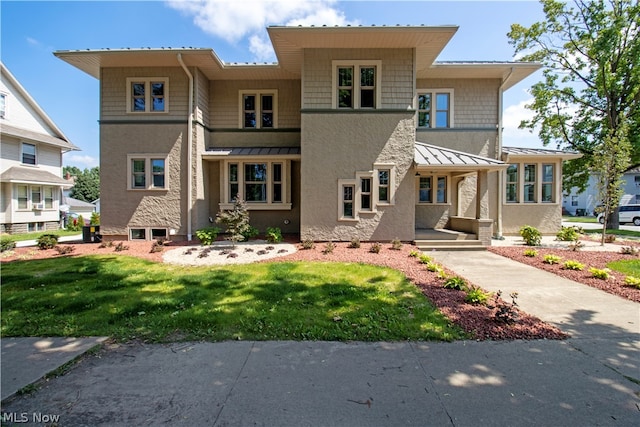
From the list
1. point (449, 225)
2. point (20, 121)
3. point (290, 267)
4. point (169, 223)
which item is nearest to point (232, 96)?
point (169, 223)

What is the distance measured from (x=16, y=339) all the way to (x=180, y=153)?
941cm

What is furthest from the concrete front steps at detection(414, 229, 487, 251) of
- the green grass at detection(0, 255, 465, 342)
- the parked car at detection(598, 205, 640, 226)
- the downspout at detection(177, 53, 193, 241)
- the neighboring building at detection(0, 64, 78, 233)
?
the neighboring building at detection(0, 64, 78, 233)

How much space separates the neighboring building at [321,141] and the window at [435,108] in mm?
46

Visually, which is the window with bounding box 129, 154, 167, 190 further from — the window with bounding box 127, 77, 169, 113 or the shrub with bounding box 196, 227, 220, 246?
the shrub with bounding box 196, 227, 220, 246

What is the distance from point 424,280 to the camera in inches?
252

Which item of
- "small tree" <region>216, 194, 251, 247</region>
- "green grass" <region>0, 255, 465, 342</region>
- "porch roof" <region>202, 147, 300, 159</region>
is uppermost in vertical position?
"porch roof" <region>202, 147, 300, 159</region>

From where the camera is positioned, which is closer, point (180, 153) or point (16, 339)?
point (16, 339)

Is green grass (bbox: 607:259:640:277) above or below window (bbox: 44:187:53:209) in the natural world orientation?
below

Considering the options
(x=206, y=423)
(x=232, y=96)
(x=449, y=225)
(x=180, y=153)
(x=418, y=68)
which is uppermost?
(x=418, y=68)

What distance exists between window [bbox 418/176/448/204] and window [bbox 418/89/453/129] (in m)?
2.43

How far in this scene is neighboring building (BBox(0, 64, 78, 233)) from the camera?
18.2m

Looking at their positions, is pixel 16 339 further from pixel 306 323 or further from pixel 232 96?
pixel 232 96

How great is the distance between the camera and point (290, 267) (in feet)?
24.7

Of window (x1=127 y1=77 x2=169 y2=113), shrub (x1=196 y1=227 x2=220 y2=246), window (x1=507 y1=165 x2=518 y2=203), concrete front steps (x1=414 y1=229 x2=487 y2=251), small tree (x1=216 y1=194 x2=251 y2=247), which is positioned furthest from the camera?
window (x1=507 y1=165 x2=518 y2=203)
